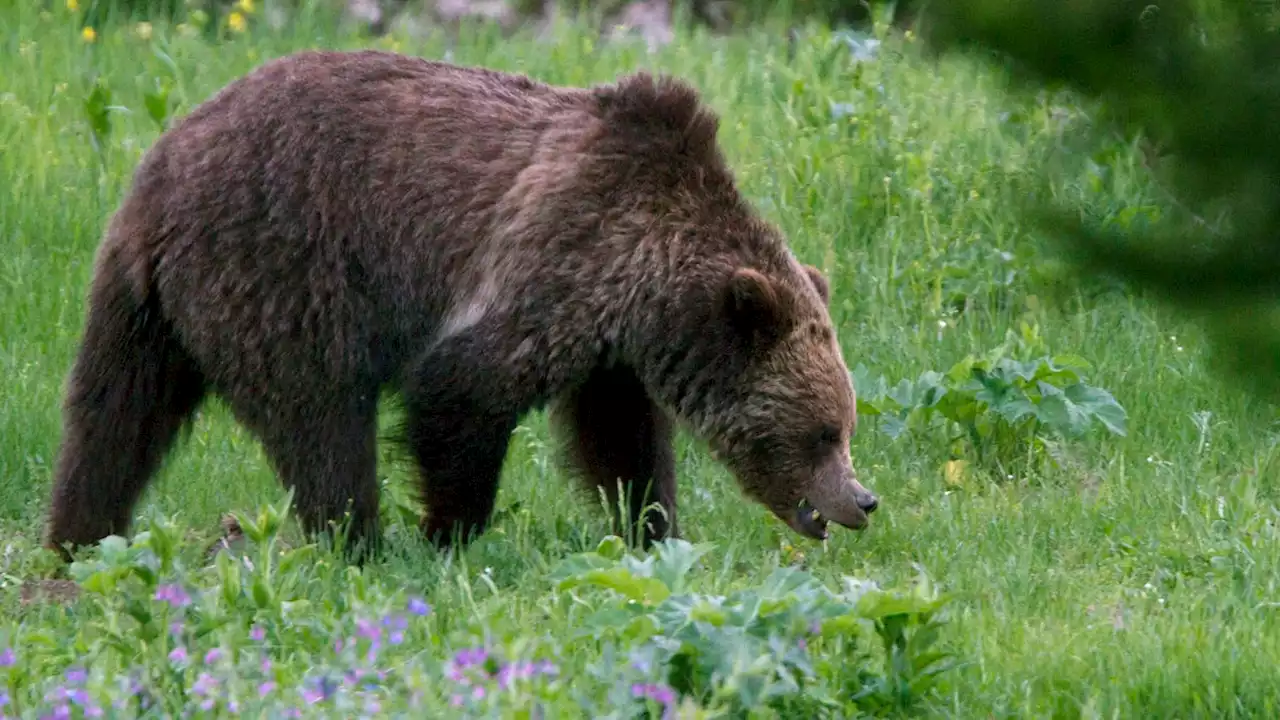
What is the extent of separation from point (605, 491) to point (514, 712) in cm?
283

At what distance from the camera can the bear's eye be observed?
5898 mm

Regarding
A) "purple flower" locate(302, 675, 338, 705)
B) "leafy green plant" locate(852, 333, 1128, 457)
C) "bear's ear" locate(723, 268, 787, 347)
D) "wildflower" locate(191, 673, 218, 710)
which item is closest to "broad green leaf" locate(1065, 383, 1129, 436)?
"leafy green plant" locate(852, 333, 1128, 457)

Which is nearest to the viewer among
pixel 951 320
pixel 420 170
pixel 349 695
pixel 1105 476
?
pixel 349 695

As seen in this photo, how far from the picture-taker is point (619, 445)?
6266 mm

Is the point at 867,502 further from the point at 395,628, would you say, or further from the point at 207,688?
the point at 207,688

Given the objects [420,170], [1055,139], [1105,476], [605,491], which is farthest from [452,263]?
[1055,139]

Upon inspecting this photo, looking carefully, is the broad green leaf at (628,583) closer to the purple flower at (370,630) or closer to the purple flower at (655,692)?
the purple flower at (655,692)

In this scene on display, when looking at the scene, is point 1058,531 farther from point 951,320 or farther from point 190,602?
point 190,602

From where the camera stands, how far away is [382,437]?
604cm

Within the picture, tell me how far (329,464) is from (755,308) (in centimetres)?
143

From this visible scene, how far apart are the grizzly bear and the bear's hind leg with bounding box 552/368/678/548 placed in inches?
5.7

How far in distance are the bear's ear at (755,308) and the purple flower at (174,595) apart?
2.24 meters

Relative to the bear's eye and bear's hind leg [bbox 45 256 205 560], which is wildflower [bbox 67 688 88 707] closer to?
bear's hind leg [bbox 45 256 205 560]

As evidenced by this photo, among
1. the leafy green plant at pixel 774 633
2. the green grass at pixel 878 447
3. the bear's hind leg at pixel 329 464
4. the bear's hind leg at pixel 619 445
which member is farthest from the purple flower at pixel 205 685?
the bear's hind leg at pixel 619 445
